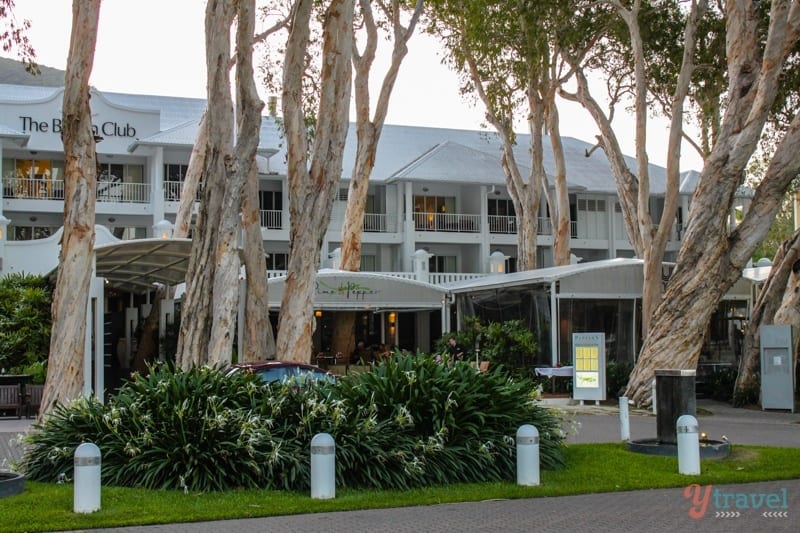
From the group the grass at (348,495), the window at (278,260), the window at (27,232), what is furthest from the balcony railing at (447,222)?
the grass at (348,495)

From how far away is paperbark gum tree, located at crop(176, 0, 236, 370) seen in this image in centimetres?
1795

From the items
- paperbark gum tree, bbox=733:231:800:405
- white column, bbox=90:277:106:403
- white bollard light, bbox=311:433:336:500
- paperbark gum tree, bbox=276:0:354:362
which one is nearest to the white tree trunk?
paperbark gum tree, bbox=276:0:354:362

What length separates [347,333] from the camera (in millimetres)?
31281

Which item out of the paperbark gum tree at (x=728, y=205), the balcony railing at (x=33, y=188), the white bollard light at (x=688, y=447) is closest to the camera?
the white bollard light at (x=688, y=447)

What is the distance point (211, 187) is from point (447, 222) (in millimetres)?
26630

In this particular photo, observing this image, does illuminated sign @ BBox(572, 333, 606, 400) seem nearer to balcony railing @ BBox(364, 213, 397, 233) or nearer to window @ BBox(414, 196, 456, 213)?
balcony railing @ BBox(364, 213, 397, 233)

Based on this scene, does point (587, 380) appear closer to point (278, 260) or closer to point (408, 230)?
point (408, 230)

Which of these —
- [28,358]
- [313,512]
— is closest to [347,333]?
[28,358]

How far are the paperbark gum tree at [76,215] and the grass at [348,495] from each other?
5335 mm

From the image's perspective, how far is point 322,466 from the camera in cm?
1053

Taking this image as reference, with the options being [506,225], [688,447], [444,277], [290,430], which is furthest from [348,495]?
[506,225]

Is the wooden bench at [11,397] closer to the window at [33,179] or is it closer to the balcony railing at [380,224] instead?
the window at [33,179]

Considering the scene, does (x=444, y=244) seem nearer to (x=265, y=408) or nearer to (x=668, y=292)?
(x=668, y=292)

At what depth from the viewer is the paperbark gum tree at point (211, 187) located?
1795cm
